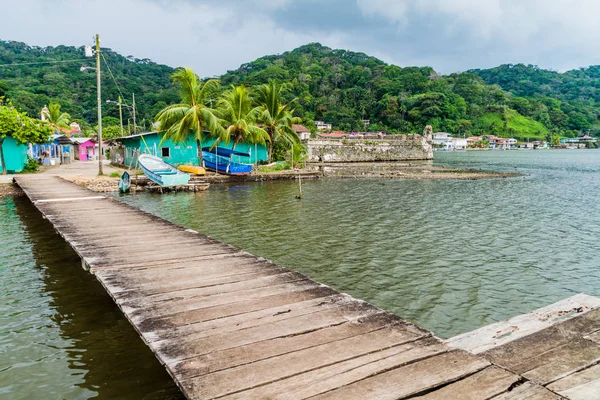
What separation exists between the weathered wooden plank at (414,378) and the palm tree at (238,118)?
29868mm

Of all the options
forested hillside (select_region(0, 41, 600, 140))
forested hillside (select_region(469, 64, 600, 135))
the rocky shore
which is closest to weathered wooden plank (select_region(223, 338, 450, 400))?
the rocky shore

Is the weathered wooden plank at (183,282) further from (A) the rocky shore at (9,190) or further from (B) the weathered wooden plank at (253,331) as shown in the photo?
(A) the rocky shore at (9,190)

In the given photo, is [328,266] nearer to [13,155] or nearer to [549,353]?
[549,353]

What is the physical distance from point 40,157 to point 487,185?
1478 inches

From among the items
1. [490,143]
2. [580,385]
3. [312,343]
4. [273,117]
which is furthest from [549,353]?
[490,143]

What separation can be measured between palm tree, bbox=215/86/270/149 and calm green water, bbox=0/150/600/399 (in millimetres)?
12588

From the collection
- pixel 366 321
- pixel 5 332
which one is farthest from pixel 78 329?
pixel 366 321

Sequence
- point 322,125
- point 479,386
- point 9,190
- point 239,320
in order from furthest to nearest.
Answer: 1. point 322,125
2. point 9,190
3. point 239,320
4. point 479,386

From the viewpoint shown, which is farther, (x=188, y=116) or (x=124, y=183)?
(x=188, y=116)

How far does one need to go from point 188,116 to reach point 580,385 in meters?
29.4

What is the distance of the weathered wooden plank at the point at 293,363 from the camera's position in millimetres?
2779

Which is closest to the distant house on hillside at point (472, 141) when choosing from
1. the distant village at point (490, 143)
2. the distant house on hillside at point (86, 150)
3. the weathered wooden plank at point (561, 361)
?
the distant village at point (490, 143)

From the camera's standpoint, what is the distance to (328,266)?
957cm


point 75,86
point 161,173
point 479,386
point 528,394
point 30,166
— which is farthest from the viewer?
point 75,86
